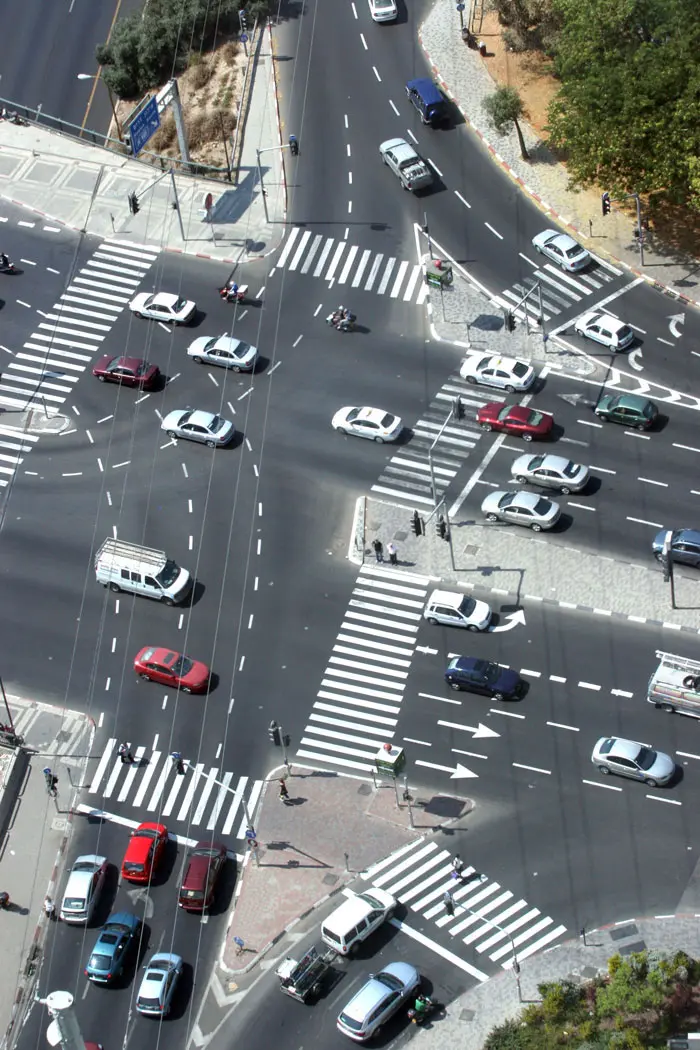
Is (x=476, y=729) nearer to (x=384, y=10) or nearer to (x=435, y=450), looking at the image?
(x=435, y=450)

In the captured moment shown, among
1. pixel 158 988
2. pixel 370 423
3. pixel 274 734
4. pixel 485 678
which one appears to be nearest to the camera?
pixel 158 988

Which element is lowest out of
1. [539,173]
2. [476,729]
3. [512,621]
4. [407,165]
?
[476,729]

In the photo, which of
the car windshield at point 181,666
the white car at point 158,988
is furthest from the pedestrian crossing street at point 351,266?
the white car at point 158,988

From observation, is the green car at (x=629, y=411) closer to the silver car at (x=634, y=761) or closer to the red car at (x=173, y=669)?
the silver car at (x=634, y=761)

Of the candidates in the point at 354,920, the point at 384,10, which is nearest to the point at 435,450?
the point at 354,920

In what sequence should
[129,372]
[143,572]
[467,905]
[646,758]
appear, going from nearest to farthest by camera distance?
[467,905], [646,758], [143,572], [129,372]

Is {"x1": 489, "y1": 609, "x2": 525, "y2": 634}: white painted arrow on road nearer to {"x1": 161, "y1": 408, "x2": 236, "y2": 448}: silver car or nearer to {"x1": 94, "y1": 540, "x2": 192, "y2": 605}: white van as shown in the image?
{"x1": 94, "y1": 540, "x2": 192, "y2": 605}: white van

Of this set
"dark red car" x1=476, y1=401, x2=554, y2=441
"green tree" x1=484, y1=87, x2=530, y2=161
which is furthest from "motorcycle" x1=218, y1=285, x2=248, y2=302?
"green tree" x1=484, y1=87, x2=530, y2=161
